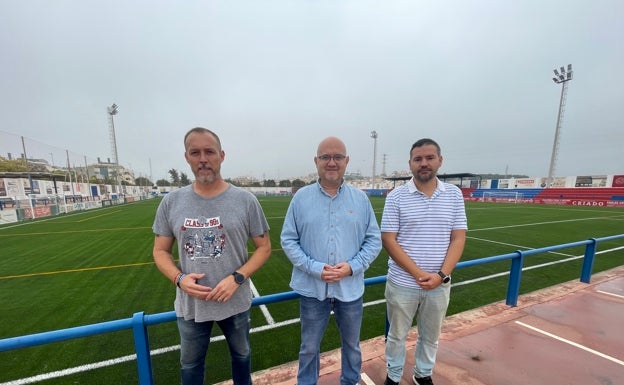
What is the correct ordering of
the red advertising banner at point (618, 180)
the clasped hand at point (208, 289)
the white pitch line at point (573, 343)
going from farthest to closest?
the red advertising banner at point (618, 180) → the white pitch line at point (573, 343) → the clasped hand at point (208, 289)

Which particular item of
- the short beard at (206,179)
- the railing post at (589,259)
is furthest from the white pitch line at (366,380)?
the railing post at (589,259)

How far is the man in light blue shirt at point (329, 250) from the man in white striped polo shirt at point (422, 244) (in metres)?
0.37

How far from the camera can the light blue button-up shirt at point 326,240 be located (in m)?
1.99

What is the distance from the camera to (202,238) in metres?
1.84

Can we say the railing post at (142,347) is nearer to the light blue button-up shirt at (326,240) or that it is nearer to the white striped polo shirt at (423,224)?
the light blue button-up shirt at (326,240)

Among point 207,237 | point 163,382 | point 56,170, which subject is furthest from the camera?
point 56,170

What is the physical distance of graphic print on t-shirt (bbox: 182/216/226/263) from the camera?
184 cm

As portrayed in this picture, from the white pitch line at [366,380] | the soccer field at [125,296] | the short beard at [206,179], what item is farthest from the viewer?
the soccer field at [125,296]


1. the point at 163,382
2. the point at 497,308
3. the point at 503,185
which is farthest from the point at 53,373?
the point at 503,185

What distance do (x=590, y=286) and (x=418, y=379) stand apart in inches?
189

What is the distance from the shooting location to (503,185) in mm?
39656

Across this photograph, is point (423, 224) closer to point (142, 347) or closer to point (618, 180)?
point (142, 347)

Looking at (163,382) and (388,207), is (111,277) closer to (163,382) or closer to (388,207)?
(163,382)

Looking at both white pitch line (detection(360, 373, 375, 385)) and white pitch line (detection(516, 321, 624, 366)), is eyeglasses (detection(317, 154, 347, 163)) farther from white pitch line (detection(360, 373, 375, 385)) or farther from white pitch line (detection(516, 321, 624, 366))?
white pitch line (detection(516, 321, 624, 366))
